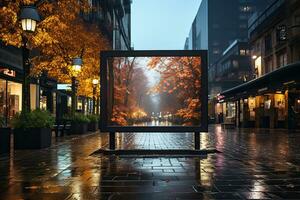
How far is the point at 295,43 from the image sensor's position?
36.1 m

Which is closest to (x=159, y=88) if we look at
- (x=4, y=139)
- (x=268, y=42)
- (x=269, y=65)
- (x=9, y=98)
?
(x=4, y=139)

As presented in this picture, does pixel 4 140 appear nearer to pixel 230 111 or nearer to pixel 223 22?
pixel 230 111

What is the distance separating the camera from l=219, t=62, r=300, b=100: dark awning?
91.4 ft

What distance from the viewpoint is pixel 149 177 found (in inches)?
344

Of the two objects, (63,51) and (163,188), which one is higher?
(63,51)

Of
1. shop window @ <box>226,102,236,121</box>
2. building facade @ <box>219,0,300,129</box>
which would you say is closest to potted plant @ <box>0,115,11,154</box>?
building facade @ <box>219,0,300,129</box>

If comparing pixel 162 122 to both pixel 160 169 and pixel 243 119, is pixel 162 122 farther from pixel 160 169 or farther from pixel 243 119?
pixel 243 119

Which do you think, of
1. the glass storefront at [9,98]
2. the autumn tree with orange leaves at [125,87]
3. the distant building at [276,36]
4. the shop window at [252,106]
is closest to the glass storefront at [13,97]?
the glass storefront at [9,98]

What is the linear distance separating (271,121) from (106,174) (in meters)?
32.9

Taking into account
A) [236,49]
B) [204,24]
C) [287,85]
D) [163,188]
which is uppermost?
[204,24]

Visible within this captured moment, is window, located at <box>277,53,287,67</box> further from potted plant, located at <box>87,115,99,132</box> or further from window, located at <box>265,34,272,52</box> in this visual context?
potted plant, located at <box>87,115,99,132</box>

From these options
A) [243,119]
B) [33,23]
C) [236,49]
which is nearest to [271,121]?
[243,119]

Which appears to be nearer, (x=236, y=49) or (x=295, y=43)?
(x=295, y=43)

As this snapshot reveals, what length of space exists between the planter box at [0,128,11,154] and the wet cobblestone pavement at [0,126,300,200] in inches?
18.5
